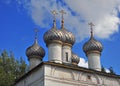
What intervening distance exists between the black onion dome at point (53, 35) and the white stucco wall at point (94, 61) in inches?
94.1

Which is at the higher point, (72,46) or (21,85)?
(72,46)

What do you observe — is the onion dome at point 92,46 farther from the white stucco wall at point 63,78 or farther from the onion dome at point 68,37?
the white stucco wall at point 63,78

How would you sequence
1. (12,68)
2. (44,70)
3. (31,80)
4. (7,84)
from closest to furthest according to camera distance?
1. (44,70)
2. (31,80)
3. (7,84)
4. (12,68)

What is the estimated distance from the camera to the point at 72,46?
20.0 m

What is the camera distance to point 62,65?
16.2m

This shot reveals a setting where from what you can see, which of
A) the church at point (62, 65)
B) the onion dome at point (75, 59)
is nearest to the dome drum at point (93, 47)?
the church at point (62, 65)

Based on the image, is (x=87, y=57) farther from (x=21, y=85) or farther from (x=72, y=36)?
(x=21, y=85)

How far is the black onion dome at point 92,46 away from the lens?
1971 cm

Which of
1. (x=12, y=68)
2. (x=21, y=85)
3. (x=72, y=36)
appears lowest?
(x=21, y=85)

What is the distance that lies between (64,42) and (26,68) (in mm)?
6672

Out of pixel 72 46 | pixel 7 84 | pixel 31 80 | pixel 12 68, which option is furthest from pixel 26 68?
pixel 31 80

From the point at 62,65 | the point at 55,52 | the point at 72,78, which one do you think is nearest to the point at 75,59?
the point at 55,52

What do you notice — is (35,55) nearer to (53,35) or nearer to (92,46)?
(53,35)

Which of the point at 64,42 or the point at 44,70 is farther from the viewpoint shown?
the point at 64,42
